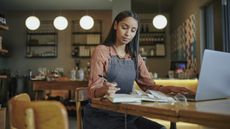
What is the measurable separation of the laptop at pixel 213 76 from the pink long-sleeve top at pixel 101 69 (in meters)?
0.44

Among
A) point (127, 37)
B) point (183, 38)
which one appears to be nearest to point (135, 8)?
point (183, 38)

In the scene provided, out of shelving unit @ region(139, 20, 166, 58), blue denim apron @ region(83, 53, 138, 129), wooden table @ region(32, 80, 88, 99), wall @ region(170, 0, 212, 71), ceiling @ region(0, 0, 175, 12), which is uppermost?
ceiling @ region(0, 0, 175, 12)

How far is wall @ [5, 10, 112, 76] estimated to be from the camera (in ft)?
31.1

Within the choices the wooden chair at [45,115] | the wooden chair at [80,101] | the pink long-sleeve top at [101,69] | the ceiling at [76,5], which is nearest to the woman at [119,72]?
the pink long-sleeve top at [101,69]

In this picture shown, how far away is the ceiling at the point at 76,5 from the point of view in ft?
26.7

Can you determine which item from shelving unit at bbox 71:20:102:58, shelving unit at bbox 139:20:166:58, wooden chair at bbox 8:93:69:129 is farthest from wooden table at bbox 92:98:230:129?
shelving unit at bbox 71:20:102:58

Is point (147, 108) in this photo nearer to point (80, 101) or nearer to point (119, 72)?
point (119, 72)

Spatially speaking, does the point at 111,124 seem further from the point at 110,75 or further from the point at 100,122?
the point at 110,75

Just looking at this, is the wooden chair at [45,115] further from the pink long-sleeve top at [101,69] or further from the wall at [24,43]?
the wall at [24,43]

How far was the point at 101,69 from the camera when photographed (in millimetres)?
1627

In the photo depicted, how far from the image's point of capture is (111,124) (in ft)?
5.01

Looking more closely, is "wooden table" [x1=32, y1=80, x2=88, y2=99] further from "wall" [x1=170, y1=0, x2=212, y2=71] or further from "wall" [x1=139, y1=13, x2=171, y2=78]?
"wall" [x1=139, y1=13, x2=171, y2=78]

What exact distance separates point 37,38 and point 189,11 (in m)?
5.10

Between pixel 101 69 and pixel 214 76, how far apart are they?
1.93ft
